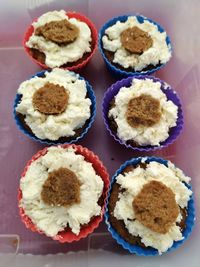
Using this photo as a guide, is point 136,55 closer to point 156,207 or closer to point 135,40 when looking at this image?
point 135,40

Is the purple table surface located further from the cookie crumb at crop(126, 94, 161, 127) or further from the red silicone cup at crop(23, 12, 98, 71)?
the cookie crumb at crop(126, 94, 161, 127)

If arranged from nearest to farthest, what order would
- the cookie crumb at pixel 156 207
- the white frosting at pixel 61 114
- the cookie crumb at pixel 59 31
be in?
1. the cookie crumb at pixel 156 207
2. the white frosting at pixel 61 114
3. the cookie crumb at pixel 59 31

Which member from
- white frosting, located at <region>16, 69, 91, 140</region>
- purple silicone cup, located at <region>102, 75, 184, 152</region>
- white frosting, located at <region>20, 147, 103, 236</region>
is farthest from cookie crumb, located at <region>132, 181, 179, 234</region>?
white frosting, located at <region>16, 69, 91, 140</region>

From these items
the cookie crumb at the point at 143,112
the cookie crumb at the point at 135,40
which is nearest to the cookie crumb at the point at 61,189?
the cookie crumb at the point at 143,112

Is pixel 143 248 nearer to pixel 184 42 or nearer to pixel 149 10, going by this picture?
pixel 184 42

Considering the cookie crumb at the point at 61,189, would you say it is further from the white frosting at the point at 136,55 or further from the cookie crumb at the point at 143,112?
the white frosting at the point at 136,55

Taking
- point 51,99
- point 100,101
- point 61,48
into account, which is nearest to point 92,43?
point 61,48
